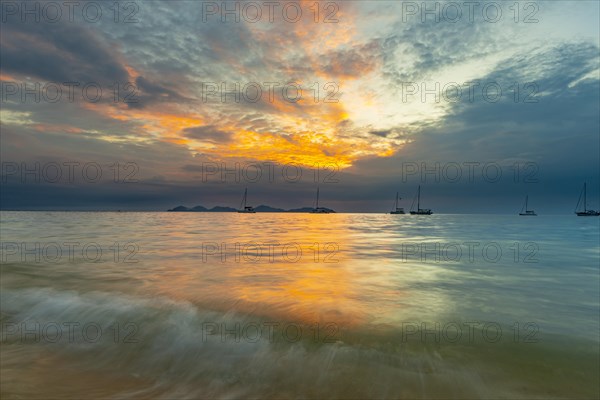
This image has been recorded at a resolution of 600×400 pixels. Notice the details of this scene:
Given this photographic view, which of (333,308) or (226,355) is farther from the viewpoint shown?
(333,308)

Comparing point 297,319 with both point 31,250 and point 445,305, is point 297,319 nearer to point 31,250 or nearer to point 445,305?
point 445,305

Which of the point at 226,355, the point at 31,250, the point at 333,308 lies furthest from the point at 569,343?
the point at 31,250

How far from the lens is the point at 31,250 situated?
2406cm

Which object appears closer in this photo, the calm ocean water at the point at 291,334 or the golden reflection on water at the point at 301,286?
the calm ocean water at the point at 291,334

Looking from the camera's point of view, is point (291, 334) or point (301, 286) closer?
point (291, 334)

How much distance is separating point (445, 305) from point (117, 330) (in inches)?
422

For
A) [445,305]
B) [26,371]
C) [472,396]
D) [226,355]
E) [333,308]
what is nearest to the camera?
[472,396]

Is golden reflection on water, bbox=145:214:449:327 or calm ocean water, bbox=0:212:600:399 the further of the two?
golden reflection on water, bbox=145:214:449:327

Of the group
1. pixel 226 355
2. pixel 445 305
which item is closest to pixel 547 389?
pixel 445 305

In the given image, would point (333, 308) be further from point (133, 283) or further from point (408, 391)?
point (133, 283)

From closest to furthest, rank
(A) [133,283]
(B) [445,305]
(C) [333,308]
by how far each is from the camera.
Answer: (C) [333,308]
(B) [445,305]
(A) [133,283]

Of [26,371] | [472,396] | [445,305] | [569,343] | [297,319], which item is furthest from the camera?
[445,305]

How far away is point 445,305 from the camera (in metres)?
11.6

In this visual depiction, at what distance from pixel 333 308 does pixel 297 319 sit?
160 cm
